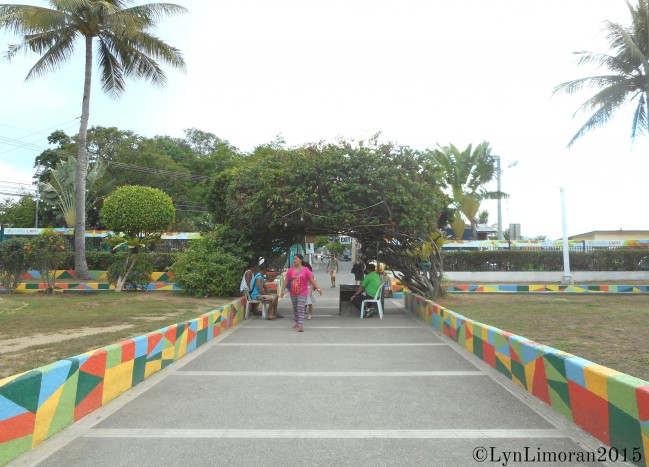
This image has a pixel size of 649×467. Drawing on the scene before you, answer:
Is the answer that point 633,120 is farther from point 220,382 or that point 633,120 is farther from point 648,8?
point 220,382

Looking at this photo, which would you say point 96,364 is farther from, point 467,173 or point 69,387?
point 467,173

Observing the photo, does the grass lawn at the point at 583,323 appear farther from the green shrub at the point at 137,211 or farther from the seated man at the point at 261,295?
the green shrub at the point at 137,211

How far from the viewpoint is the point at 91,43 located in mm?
20422

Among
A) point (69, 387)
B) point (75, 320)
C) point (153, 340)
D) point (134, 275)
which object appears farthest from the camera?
point (134, 275)

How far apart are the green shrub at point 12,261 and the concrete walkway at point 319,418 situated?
11602mm

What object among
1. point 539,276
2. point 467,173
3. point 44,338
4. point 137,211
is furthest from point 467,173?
point 44,338

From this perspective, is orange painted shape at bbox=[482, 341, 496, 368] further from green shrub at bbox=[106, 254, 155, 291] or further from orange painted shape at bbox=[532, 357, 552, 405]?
green shrub at bbox=[106, 254, 155, 291]

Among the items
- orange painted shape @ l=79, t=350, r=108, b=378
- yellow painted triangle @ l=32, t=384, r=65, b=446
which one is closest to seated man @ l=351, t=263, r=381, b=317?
orange painted shape @ l=79, t=350, r=108, b=378

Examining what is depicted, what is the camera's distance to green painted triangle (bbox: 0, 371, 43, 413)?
3572 mm

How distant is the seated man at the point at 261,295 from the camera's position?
1174cm

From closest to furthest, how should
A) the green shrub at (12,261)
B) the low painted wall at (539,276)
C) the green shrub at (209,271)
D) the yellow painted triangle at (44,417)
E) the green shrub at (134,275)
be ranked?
the yellow painted triangle at (44,417) < the green shrub at (209,271) < the green shrub at (12,261) < the green shrub at (134,275) < the low painted wall at (539,276)

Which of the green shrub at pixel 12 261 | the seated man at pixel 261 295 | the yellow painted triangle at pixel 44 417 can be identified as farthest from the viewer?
the green shrub at pixel 12 261

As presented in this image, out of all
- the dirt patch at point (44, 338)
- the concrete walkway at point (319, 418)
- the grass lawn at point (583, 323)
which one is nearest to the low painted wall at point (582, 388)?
the concrete walkway at point (319, 418)

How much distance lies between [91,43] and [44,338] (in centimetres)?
1652
